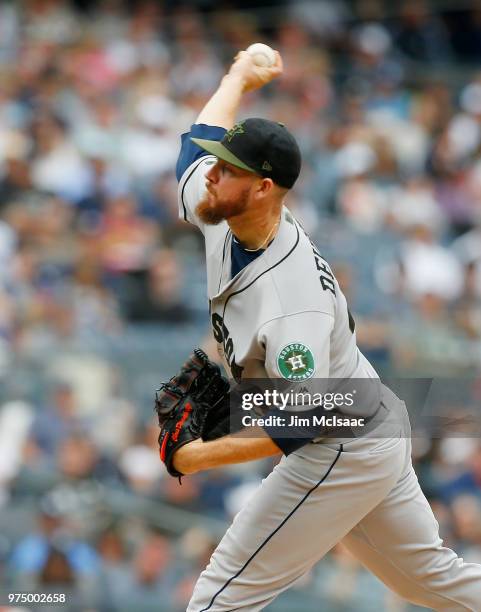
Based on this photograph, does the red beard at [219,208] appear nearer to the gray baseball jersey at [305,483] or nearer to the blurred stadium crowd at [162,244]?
the gray baseball jersey at [305,483]

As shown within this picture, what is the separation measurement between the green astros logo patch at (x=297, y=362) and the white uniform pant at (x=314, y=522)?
37 cm

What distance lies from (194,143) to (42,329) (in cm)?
461

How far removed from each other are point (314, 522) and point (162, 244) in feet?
19.9

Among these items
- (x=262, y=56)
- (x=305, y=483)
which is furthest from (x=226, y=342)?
(x=262, y=56)

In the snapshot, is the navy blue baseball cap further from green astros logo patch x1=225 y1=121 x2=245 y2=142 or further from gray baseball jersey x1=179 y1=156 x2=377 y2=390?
gray baseball jersey x1=179 y1=156 x2=377 y2=390

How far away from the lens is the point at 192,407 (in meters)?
4.13

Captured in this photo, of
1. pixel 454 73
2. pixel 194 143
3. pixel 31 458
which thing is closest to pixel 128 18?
pixel 454 73

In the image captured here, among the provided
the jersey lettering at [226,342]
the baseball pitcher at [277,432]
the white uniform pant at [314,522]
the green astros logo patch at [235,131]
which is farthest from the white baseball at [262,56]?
the white uniform pant at [314,522]

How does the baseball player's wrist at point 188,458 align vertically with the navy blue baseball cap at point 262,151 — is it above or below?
below

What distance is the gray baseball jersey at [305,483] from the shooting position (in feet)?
12.9

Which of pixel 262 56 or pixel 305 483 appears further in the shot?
pixel 262 56

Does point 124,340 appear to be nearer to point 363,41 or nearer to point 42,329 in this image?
point 42,329

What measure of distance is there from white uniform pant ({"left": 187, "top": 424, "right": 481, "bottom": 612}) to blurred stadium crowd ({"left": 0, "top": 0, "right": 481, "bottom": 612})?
2774 millimetres

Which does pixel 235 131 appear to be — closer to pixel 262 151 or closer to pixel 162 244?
pixel 262 151
